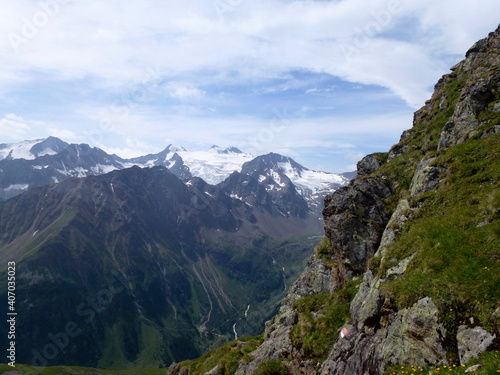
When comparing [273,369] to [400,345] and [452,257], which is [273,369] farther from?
[452,257]

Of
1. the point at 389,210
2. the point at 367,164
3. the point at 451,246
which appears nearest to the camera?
the point at 451,246

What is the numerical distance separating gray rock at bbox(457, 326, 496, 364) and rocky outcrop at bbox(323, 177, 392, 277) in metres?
19.7

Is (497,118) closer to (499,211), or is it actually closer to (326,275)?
(499,211)

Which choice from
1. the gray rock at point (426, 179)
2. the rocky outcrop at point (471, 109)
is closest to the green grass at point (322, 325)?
the gray rock at point (426, 179)

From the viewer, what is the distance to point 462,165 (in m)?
26.3

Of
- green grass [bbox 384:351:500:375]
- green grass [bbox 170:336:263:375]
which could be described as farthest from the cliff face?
green grass [bbox 170:336:263:375]

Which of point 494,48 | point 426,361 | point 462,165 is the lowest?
point 426,361

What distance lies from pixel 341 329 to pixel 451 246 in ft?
33.5

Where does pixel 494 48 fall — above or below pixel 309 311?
above

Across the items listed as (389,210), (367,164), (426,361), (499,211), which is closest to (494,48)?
(367,164)

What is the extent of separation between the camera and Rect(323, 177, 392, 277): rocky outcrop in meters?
34.2

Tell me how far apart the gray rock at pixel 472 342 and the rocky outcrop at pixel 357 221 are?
19667 millimetres

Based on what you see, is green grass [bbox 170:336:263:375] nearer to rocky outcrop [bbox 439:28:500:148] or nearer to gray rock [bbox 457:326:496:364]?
gray rock [bbox 457:326:496:364]

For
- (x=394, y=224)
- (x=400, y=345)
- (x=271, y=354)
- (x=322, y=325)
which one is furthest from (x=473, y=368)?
(x=271, y=354)
